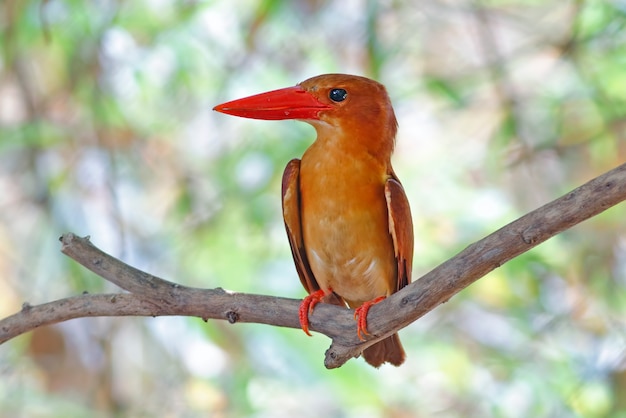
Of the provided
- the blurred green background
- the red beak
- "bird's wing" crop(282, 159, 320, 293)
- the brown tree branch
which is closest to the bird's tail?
"bird's wing" crop(282, 159, 320, 293)

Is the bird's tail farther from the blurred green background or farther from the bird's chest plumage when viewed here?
the blurred green background

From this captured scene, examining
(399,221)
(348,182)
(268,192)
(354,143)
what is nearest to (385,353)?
(399,221)

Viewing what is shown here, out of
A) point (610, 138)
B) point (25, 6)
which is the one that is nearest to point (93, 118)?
point (25, 6)

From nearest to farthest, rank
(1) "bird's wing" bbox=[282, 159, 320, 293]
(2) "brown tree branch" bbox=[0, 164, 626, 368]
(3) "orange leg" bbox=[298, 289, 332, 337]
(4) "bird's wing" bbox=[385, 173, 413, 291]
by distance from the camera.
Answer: (2) "brown tree branch" bbox=[0, 164, 626, 368]
(3) "orange leg" bbox=[298, 289, 332, 337]
(4) "bird's wing" bbox=[385, 173, 413, 291]
(1) "bird's wing" bbox=[282, 159, 320, 293]

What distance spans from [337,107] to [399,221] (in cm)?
39

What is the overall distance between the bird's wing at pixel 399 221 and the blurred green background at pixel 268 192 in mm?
1295

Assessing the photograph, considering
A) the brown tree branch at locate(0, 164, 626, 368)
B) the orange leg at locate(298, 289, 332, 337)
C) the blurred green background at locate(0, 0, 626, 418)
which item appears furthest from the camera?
the blurred green background at locate(0, 0, 626, 418)

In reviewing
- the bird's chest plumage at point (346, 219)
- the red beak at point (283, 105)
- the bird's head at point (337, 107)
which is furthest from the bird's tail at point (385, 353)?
the red beak at point (283, 105)

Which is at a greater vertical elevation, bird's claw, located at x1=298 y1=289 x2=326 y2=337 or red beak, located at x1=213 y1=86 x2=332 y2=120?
red beak, located at x1=213 y1=86 x2=332 y2=120

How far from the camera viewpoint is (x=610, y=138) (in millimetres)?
3900

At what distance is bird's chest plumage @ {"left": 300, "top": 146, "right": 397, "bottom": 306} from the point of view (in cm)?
259

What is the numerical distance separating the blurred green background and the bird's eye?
1161 millimetres

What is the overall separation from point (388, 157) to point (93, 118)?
1.92 metres

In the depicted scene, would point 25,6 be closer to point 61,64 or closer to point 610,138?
point 61,64
